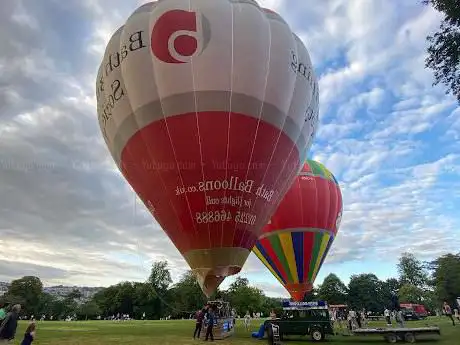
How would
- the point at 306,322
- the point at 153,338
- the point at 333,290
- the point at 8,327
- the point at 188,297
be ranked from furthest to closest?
the point at 333,290
the point at 188,297
the point at 306,322
the point at 153,338
the point at 8,327

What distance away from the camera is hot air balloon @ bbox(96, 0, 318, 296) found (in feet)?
47.1

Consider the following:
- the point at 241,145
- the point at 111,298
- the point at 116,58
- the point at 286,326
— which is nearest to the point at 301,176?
the point at 286,326

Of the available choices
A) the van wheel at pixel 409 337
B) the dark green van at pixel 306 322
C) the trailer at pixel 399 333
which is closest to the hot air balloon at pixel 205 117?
the dark green van at pixel 306 322

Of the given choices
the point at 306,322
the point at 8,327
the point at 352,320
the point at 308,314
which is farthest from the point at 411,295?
the point at 8,327

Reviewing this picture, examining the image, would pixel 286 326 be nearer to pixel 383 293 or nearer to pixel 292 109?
pixel 292 109

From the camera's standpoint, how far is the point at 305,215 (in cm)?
2756

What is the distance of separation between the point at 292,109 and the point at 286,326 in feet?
35.0

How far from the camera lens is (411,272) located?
93.6 metres

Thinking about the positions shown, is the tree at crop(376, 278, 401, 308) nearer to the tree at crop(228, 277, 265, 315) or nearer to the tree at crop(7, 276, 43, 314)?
the tree at crop(228, 277, 265, 315)

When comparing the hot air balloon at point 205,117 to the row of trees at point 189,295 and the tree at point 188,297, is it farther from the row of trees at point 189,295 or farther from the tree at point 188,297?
the tree at point 188,297

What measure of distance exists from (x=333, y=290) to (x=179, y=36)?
96424 mm

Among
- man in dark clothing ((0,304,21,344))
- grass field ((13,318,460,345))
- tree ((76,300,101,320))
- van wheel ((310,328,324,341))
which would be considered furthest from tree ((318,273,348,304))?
man in dark clothing ((0,304,21,344))

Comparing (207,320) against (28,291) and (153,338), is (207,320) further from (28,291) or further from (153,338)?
(28,291)

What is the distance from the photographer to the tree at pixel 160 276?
94.1 meters
